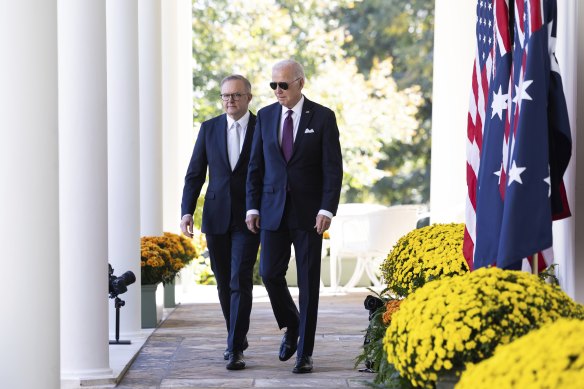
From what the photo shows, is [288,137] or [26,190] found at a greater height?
[288,137]

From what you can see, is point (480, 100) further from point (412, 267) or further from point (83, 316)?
point (83, 316)

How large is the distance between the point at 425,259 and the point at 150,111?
5.21 meters

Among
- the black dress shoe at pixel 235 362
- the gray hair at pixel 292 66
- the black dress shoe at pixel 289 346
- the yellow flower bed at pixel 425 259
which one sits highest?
the gray hair at pixel 292 66

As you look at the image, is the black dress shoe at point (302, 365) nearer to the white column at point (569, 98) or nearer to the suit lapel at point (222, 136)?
the suit lapel at point (222, 136)

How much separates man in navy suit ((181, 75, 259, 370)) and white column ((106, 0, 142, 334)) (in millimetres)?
1220

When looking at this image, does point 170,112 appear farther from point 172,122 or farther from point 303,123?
point 303,123

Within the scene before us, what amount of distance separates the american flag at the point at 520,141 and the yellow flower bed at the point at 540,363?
1.59m

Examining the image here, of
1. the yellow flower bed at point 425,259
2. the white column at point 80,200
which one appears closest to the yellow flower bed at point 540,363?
the yellow flower bed at point 425,259

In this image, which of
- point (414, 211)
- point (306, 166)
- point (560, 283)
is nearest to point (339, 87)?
point (414, 211)

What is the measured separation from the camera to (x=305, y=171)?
8.56 meters

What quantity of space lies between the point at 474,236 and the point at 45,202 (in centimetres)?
246

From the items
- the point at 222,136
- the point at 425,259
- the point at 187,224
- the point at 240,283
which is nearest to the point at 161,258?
the point at 187,224

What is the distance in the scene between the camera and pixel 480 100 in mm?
6836

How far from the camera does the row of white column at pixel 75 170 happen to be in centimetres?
546
